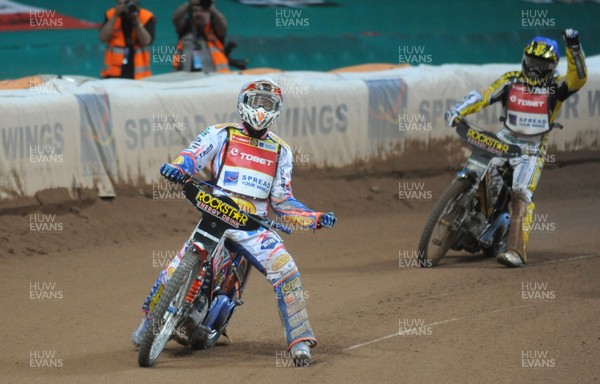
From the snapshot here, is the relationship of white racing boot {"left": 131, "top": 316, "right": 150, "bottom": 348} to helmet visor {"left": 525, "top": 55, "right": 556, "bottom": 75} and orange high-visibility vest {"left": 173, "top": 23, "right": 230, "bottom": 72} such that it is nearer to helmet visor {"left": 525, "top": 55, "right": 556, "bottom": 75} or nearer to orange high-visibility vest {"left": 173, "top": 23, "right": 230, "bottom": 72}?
helmet visor {"left": 525, "top": 55, "right": 556, "bottom": 75}

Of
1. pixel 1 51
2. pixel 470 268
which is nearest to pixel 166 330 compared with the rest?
pixel 470 268

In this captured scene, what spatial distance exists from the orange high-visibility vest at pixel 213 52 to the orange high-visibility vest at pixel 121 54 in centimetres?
61

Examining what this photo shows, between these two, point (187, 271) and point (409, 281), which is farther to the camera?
point (409, 281)

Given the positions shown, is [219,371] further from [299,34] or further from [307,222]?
[299,34]

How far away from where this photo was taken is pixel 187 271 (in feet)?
27.0

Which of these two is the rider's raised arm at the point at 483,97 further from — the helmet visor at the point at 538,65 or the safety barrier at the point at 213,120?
the safety barrier at the point at 213,120

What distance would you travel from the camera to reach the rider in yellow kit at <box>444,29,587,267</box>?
39.7 ft

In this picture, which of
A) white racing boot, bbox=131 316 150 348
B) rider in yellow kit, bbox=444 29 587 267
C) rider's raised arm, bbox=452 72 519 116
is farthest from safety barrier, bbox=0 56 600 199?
white racing boot, bbox=131 316 150 348

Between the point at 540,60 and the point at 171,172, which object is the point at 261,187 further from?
the point at 540,60

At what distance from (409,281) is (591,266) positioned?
2014mm

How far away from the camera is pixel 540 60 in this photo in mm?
12109

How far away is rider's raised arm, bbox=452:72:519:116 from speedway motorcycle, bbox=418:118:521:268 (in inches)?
7.5

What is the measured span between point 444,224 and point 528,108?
5.11 ft

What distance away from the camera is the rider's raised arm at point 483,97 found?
1227 centimetres
